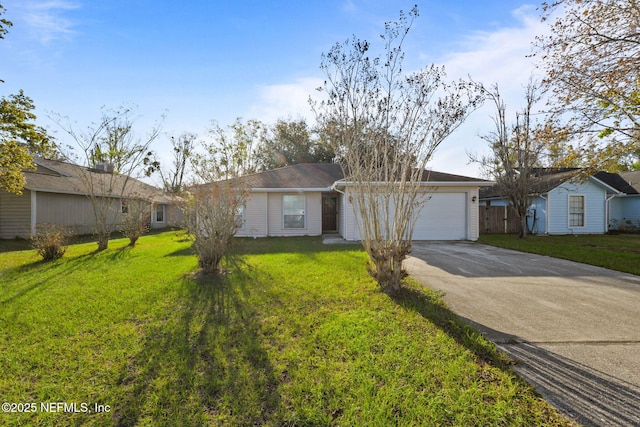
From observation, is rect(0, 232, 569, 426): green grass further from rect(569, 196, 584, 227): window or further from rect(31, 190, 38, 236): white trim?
rect(569, 196, 584, 227): window

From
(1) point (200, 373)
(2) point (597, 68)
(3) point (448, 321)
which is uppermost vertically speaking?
(2) point (597, 68)

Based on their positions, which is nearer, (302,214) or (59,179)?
(302,214)

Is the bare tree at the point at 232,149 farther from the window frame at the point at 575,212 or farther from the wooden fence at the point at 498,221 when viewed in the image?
the window frame at the point at 575,212

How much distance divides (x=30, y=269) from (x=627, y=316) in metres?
11.8

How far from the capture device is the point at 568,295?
4.84 metres

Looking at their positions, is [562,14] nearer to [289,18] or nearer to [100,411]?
[289,18]

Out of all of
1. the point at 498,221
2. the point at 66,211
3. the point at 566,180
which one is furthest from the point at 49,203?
the point at 566,180

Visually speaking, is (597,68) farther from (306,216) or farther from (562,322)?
(306,216)

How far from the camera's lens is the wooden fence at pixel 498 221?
16172mm

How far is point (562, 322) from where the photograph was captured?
3725mm

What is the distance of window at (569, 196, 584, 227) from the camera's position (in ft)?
51.4

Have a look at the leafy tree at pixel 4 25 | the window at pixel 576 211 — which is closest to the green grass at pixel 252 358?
the leafy tree at pixel 4 25

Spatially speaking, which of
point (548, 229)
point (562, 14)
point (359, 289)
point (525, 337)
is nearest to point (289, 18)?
point (359, 289)

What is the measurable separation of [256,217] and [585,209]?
58.9 feet
